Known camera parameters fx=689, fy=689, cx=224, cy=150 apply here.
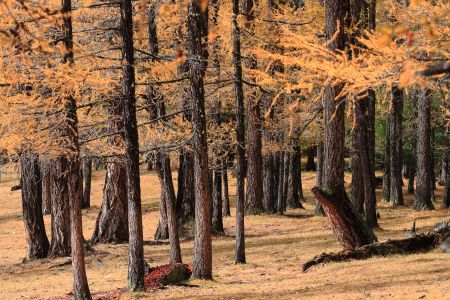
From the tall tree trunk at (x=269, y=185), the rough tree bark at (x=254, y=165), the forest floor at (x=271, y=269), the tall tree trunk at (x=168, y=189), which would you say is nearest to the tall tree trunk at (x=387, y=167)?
the forest floor at (x=271, y=269)

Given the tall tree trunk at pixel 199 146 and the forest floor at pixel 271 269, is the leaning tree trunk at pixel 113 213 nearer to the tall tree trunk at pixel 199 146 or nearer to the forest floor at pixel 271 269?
the forest floor at pixel 271 269

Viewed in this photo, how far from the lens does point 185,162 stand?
2345 cm

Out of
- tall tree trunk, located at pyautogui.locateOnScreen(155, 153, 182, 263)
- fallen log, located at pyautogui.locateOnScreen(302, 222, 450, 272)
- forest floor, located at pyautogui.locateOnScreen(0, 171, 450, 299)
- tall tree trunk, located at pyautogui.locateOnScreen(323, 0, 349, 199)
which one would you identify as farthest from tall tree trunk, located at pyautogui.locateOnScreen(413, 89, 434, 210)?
tall tree trunk, located at pyautogui.locateOnScreen(155, 153, 182, 263)

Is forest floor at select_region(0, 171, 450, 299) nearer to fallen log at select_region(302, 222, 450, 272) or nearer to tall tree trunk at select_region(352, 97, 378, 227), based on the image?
fallen log at select_region(302, 222, 450, 272)

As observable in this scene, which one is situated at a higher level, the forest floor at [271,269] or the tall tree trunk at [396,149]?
the tall tree trunk at [396,149]

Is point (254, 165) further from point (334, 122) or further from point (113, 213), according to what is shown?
point (334, 122)

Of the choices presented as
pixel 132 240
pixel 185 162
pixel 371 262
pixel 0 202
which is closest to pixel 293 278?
pixel 371 262

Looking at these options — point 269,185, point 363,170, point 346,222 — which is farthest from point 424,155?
point 346,222

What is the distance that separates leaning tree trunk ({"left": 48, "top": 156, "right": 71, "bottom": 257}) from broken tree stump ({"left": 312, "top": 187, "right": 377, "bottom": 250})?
26.8 feet

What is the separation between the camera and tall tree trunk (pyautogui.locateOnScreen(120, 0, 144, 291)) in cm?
1327

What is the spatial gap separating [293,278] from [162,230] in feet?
35.5

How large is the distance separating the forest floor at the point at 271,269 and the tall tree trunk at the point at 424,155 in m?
0.92

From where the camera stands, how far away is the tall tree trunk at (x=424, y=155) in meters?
26.6

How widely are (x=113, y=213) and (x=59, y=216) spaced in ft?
10.2
